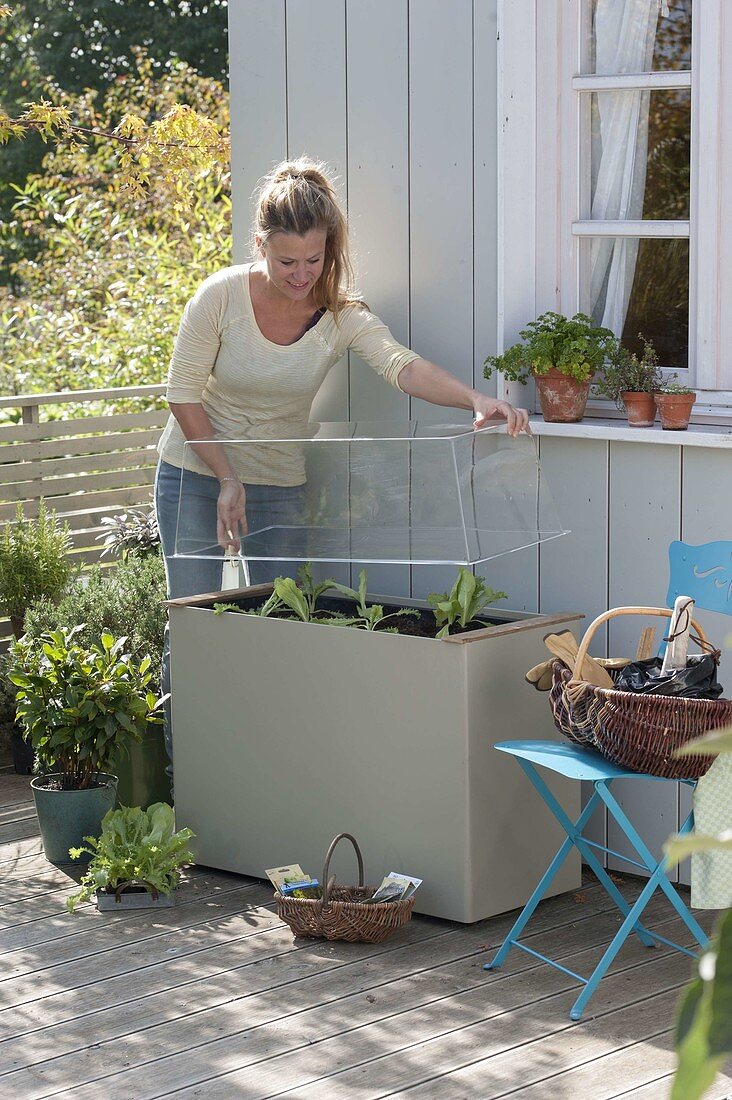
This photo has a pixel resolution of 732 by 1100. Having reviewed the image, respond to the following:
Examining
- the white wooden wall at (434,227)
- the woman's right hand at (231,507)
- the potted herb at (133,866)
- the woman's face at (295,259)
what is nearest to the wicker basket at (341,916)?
the potted herb at (133,866)

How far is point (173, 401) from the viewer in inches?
161

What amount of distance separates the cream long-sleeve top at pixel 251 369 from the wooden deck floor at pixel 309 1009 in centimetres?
123

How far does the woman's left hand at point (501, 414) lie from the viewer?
3.80m

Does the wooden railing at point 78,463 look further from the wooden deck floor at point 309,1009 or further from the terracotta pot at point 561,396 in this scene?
the terracotta pot at point 561,396

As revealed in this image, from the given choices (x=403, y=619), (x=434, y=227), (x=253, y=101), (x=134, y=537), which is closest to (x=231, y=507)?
(x=403, y=619)

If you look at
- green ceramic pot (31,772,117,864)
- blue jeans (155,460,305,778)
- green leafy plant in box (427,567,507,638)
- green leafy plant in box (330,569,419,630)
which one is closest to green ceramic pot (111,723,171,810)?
blue jeans (155,460,305,778)

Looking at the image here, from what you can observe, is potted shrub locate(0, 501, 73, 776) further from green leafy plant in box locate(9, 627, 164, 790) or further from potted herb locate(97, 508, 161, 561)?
green leafy plant in box locate(9, 627, 164, 790)

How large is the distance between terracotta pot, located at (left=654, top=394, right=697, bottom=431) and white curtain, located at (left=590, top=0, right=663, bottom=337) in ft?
1.33

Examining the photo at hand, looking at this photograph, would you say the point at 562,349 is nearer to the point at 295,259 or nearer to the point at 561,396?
the point at 561,396

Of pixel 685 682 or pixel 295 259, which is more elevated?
pixel 295 259

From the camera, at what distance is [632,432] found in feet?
12.6

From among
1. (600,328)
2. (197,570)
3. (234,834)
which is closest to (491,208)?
(600,328)

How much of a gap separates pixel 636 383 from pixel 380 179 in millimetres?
1150

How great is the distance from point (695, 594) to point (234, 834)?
1.50 meters
